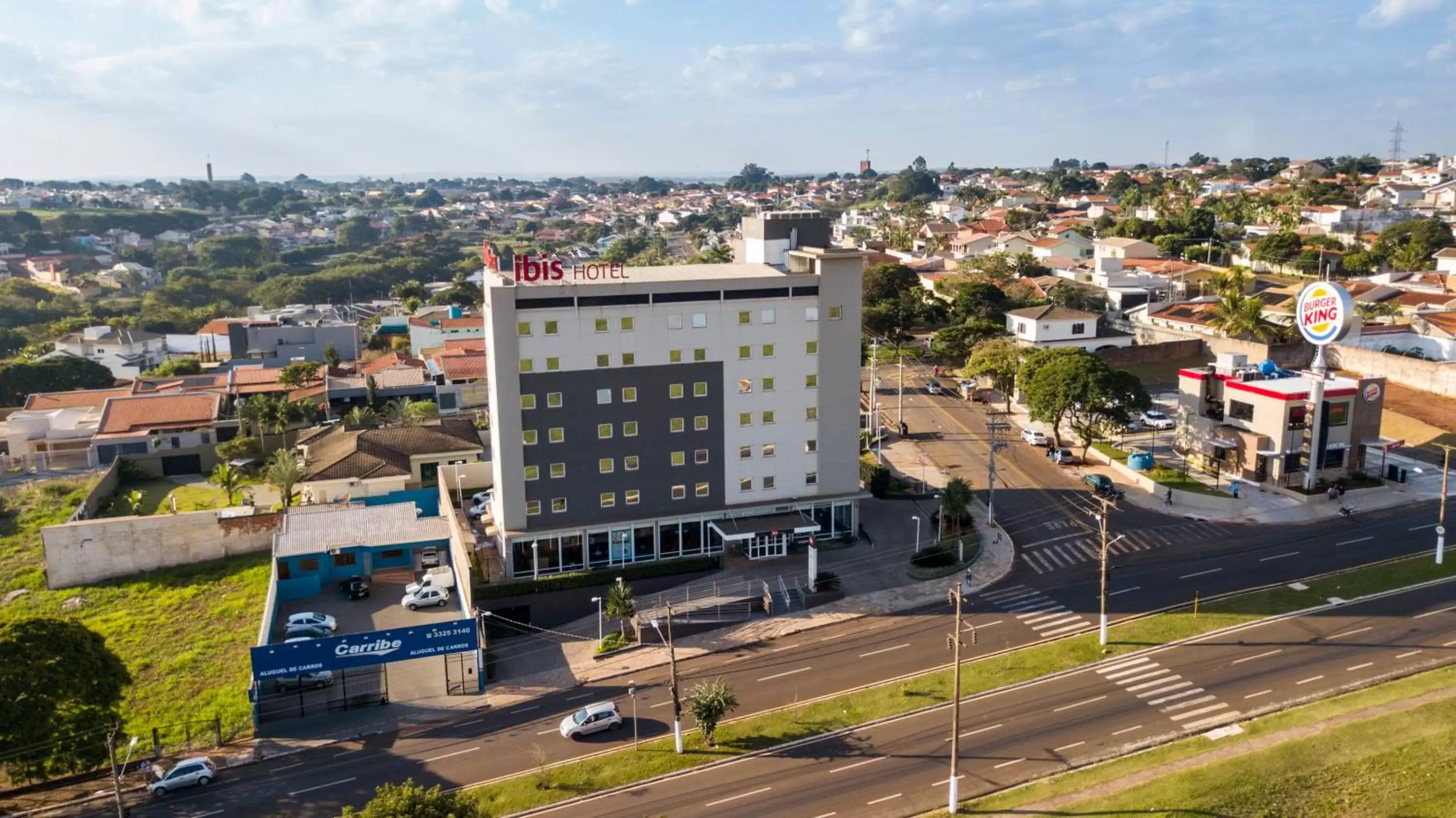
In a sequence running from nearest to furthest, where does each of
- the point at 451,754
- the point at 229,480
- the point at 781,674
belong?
the point at 451,754 < the point at 781,674 < the point at 229,480

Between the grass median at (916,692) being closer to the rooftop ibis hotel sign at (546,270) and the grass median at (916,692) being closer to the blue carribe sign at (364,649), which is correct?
the blue carribe sign at (364,649)

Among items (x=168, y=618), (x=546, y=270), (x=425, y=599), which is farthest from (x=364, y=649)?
(x=546, y=270)

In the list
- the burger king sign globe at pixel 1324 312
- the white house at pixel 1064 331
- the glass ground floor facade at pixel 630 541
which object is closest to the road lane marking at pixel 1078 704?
the glass ground floor facade at pixel 630 541

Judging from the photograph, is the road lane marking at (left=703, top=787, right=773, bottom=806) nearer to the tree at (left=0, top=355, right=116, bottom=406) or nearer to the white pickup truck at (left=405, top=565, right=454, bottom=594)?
the white pickup truck at (left=405, top=565, right=454, bottom=594)

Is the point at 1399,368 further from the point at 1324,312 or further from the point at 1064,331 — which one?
the point at 1324,312

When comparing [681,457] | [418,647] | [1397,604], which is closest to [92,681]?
[418,647]
